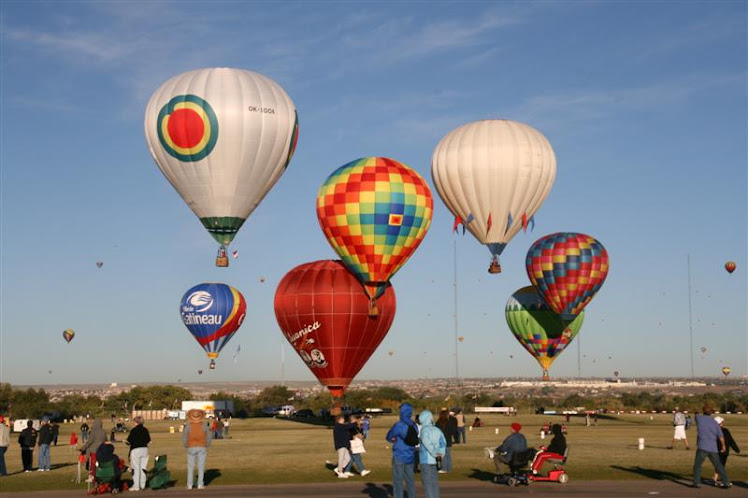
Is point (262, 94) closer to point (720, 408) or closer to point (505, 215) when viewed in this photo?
point (505, 215)

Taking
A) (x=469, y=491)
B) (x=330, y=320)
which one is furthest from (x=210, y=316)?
(x=469, y=491)

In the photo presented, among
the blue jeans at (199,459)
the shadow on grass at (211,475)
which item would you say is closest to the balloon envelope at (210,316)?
the shadow on grass at (211,475)

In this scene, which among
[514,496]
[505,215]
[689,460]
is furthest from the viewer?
[505,215]

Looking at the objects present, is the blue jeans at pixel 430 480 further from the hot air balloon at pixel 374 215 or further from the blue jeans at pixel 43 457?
the hot air balloon at pixel 374 215

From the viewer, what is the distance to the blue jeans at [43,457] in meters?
33.2

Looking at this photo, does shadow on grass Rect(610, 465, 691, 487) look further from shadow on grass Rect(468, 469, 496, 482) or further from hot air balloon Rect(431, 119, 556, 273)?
hot air balloon Rect(431, 119, 556, 273)

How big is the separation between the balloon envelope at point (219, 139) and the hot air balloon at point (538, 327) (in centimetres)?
2863

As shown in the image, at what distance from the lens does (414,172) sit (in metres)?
59.6

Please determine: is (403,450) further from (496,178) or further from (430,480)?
(496,178)

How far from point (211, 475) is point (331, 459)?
6302 mm

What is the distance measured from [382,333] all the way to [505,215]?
1049cm

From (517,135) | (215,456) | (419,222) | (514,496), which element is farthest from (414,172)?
(514,496)

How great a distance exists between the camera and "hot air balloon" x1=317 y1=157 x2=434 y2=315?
5722 cm

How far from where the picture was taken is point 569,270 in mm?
67812
